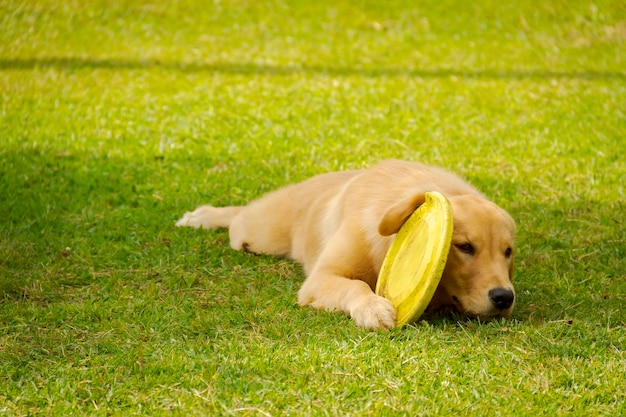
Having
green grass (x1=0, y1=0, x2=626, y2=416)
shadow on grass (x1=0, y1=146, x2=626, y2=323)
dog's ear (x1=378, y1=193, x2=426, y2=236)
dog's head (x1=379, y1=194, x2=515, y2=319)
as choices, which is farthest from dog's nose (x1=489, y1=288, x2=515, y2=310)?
dog's ear (x1=378, y1=193, x2=426, y2=236)

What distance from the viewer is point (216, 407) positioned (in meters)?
3.80

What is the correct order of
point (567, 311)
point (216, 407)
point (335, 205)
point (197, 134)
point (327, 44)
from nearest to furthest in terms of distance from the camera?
1. point (216, 407)
2. point (567, 311)
3. point (335, 205)
4. point (197, 134)
5. point (327, 44)

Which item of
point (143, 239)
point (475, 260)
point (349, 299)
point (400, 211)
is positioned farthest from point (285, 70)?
point (475, 260)

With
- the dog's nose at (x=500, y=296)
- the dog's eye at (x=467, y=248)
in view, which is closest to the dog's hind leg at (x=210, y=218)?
the dog's eye at (x=467, y=248)

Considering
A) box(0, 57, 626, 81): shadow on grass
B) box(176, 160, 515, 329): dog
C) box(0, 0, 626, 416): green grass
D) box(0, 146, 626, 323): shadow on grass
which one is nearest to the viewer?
box(0, 0, 626, 416): green grass

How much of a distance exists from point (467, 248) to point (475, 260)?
74mm

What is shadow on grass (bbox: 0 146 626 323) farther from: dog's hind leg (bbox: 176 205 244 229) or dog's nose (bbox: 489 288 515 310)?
dog's nose (bbox: 489 288 515 310)

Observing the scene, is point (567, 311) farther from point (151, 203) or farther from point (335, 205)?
point (151, 203)

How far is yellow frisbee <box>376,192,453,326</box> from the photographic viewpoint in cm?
456

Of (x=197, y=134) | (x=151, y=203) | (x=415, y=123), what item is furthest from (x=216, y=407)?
(x=415, y=123)

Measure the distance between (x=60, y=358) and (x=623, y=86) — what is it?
8.60m

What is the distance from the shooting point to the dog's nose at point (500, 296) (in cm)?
475

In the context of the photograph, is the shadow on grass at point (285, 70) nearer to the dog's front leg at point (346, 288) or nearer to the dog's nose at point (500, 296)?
the dog's front leg at point (346, 288)

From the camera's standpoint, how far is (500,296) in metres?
4.75
